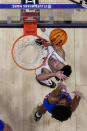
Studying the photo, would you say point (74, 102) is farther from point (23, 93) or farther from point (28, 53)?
point (28, 53)

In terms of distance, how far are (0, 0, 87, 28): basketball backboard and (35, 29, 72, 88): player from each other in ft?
1.23

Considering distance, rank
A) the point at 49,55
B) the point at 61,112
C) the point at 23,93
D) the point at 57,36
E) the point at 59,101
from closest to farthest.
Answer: the point at 61,112 < the point at 57,36 < the point at 59,101 < the point at 49,55 < the point at 23,93

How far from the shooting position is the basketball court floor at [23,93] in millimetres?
2410

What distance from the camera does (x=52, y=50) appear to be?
2293 millimetres

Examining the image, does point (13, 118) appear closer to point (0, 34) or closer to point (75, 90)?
point (75, 90)

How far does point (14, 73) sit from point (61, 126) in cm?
81

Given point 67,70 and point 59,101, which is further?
point 67,70

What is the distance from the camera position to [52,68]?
2.34 metres

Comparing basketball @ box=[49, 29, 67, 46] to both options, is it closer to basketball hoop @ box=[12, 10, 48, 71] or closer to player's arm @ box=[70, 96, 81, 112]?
basketball hoop @ box=[12, 10, 48, 71]

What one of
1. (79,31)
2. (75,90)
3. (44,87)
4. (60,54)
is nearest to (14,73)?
(44,87)

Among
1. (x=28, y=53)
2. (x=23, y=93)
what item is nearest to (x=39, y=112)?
(x=23, y=93)

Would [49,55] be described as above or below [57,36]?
below

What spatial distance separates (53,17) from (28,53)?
0.57m

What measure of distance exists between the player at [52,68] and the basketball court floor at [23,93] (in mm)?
64
